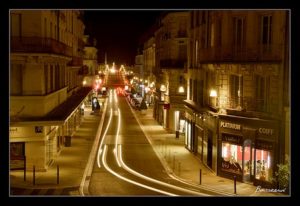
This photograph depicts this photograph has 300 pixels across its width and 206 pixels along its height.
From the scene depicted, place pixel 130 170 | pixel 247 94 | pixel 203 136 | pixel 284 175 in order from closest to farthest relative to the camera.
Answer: pixel 284 175
pixel 247 94
pixel 130 170
pixel 203 136

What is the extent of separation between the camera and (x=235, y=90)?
29.0 meters

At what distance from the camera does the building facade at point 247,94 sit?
80.4 ft

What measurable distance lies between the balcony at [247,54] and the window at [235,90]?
4.54 feet

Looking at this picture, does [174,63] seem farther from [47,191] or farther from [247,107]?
[47,191]

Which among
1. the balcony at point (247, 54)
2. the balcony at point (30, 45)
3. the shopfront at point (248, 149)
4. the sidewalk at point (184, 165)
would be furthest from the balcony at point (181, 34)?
the balcony at point (30, 45)

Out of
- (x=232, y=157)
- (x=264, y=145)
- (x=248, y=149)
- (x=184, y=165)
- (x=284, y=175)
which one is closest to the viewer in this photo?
(x=284, y=175)

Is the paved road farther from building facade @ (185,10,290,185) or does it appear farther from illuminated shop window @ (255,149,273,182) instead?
building facade @ (185,10,290,185)

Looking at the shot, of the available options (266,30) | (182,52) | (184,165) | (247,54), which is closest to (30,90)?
(184,165)

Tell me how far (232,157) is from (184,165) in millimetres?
4938

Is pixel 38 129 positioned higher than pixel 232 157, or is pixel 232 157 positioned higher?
pixel 38 129

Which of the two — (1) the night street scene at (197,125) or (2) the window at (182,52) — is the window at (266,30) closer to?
(1) the night street scene at (197,125)
